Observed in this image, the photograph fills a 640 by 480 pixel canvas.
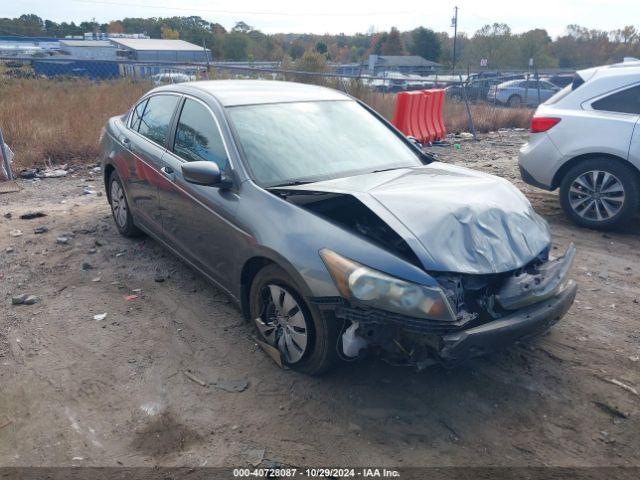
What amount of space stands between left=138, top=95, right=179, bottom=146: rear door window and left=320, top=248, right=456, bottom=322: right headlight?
8.53 ft

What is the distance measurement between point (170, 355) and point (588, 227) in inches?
201

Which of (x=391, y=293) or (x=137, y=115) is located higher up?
(x=137, y=115)

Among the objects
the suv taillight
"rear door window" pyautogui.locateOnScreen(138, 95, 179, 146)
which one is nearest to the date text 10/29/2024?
"rear door window" pyautogui.locateOnScreen(138, 95, 179, 146)

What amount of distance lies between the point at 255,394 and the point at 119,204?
3354 mm

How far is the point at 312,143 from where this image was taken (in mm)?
4230

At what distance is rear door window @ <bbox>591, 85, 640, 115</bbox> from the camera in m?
6.21

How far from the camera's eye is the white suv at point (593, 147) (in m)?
6.14

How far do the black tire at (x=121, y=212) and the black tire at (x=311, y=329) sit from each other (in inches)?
105

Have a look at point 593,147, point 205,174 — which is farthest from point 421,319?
point 593,147

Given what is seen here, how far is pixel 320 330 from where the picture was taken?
321 cm

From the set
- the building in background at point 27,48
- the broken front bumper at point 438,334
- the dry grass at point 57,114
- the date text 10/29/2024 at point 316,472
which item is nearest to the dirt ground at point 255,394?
the date text 10/29/2024 at point 316,472

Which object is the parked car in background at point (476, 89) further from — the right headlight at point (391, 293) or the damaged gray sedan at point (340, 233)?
the right headlight at point (391, 293)

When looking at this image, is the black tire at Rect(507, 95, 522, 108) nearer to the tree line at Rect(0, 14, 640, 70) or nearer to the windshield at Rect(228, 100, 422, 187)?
the windshield at Rect(228, 100, 422, 187)

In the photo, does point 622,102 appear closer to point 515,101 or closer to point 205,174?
point 205,174
